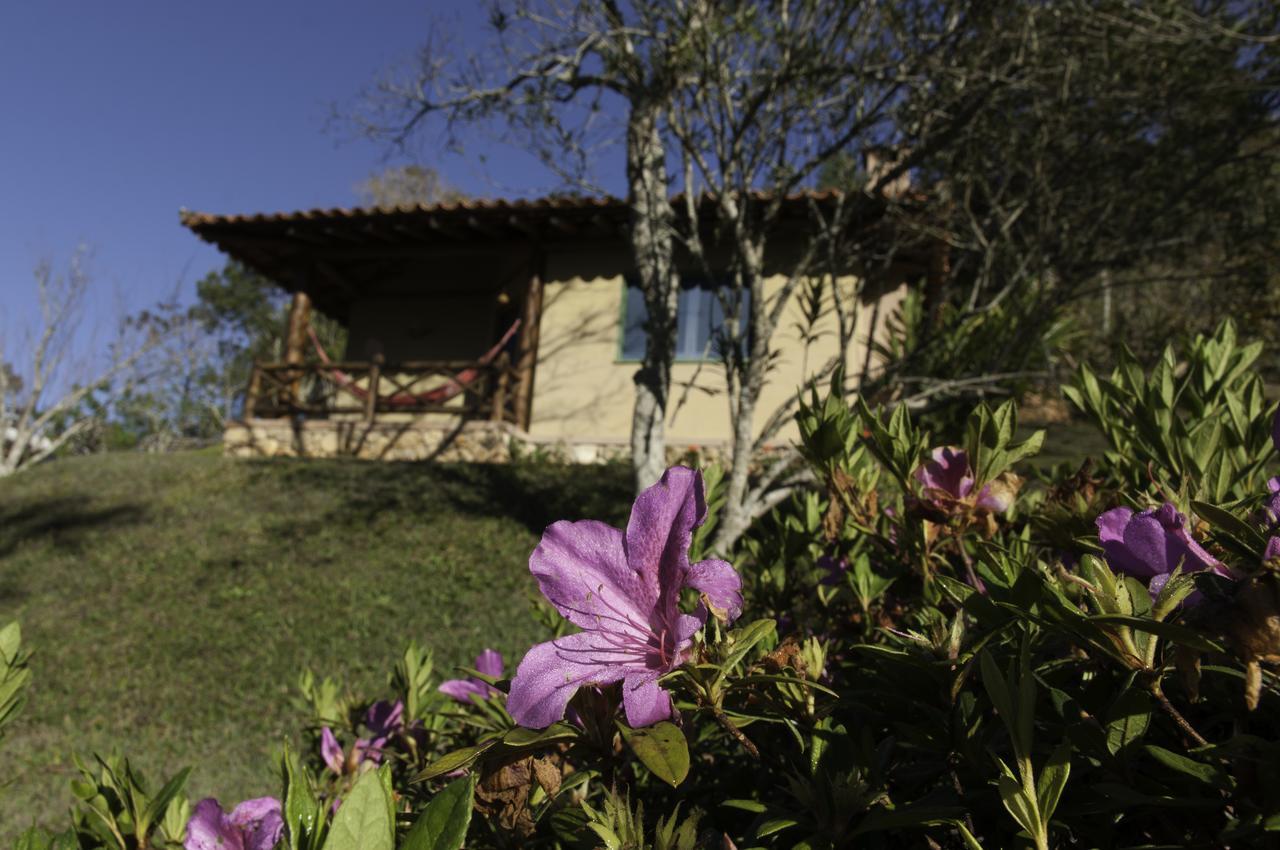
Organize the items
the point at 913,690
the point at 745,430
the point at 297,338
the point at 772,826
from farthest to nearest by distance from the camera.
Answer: the point at 297,338
the point at 745,430
the point at 913,690
the point at 772,826

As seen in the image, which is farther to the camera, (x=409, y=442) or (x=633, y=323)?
(x=409, y=442)

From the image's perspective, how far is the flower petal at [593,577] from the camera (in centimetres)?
69

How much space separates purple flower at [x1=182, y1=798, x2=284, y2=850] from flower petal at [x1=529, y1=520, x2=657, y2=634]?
491mm

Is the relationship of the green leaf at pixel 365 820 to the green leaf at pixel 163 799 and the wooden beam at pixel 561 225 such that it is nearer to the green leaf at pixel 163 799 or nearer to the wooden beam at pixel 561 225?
the green leaf at pixel 163 799

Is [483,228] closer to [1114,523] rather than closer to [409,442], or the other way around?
[409,442]

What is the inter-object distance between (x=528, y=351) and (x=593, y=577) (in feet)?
30.1

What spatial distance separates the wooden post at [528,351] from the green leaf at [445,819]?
9.27 metres

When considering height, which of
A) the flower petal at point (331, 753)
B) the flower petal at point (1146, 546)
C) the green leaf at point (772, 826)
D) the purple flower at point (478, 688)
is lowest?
the flower petal at point (331, 753)

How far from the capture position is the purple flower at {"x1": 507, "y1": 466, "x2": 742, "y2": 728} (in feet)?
1.98

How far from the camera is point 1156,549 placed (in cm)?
61

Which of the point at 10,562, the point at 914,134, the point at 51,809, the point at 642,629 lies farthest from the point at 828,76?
the point at 10,562

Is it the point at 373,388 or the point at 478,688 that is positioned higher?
the point at 373,388

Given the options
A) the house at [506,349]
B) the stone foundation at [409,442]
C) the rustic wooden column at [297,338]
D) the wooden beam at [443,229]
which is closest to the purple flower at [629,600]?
the house at [506,349]

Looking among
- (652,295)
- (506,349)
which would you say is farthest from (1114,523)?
(506,349)
